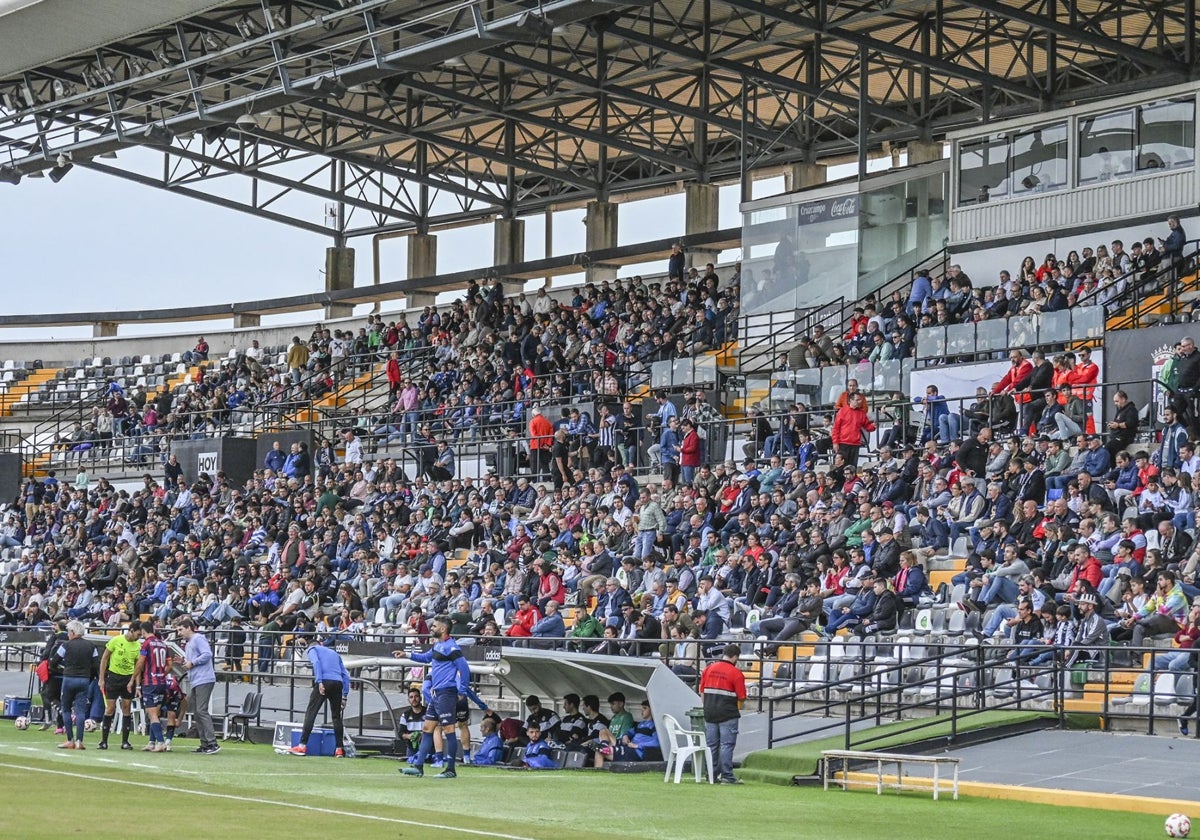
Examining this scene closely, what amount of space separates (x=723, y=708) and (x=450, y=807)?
3.73 metres

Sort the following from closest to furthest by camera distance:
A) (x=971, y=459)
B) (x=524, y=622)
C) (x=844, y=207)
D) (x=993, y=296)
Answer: (x=971, y=459), (x=524, y=622), (x=993, y=296), (x=844, y=207)

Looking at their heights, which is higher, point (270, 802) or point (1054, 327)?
point (1054, 327)

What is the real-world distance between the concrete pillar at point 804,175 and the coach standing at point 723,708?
2734 centimetres

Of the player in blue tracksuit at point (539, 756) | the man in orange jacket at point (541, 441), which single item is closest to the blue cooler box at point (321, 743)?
the player in blue tracksuit at point (539, 756)

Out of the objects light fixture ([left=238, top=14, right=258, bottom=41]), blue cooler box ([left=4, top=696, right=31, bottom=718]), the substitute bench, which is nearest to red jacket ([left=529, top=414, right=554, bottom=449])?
light fixture ([left=238, top=14, right=258, bottom=41])

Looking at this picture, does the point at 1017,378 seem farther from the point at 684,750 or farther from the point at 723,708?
the point at 723,708

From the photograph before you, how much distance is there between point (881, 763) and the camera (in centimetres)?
1673

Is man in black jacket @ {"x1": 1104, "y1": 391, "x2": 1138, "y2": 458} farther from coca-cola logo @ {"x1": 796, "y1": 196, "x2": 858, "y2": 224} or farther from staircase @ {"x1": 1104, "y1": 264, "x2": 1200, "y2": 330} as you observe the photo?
coca-cola logo @ {"x1": 796, "y1": 196, "x2": 858, "y2": 224}

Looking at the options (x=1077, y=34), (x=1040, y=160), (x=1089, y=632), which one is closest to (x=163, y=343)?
(x=1040, y=160)

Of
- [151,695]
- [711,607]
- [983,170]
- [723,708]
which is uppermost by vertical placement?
[983,170]

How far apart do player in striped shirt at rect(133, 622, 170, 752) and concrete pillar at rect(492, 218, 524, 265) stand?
106 ft

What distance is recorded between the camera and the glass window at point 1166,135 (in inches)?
1214

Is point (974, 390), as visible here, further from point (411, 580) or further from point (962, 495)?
point (411, 580)

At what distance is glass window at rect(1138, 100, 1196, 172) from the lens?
30844 mm
